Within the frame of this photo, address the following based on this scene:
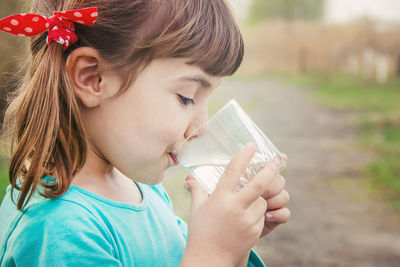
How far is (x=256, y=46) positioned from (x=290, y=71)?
0.45m

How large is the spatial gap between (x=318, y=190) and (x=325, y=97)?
5.33 feet

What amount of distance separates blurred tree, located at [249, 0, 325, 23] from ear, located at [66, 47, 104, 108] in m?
3.61

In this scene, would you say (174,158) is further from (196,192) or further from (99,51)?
(99,51)

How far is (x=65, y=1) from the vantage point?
938 millimetres

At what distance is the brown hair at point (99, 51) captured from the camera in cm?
87

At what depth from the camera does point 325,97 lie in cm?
437

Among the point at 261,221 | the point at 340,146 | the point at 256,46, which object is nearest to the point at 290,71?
the point at 256,46

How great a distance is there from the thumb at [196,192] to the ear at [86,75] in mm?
311

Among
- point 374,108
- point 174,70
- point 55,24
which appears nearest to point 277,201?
point 174,70

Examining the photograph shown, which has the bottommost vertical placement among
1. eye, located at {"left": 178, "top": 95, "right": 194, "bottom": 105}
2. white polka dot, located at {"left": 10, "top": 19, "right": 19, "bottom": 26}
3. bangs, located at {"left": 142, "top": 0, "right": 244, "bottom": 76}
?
eye, located at {"left": 178, "top": 95, "right": 194, "bottom": 105}

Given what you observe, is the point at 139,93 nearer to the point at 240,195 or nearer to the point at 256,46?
the point at 240,195

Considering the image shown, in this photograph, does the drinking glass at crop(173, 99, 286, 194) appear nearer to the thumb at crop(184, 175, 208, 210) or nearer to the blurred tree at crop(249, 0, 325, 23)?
the thumb at crop(184, 175, 208, 210)

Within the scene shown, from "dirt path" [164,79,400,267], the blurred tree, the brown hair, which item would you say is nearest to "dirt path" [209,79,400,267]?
"dirt path" [164,79,400,267]

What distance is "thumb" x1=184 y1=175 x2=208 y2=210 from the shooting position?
97 cm
